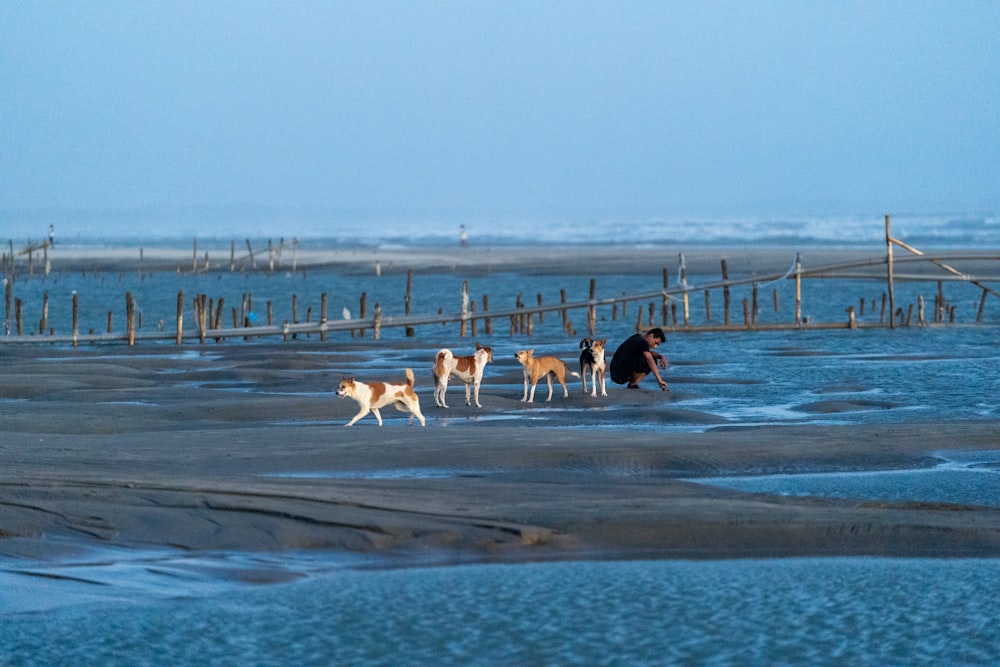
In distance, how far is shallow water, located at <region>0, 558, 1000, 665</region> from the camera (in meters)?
6.66

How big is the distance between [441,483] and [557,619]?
3.71 metres

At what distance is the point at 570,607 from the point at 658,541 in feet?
5.43

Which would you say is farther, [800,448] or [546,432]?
[546,432]

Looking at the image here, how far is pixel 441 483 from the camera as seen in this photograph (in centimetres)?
1087

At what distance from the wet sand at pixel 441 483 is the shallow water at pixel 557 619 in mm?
527

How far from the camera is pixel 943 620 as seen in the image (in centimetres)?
726

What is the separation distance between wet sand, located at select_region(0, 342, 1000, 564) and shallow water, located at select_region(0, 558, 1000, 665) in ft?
1.73

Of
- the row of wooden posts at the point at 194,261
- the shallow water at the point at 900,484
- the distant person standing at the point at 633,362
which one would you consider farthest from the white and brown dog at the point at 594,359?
the row of wooden posts at the point at 194,261

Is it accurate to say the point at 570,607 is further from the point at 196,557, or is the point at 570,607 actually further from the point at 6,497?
the point at 6,497

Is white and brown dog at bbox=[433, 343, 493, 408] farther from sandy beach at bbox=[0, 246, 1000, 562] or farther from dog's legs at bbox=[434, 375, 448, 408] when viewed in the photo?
sandy beach at bbox=[0, 246, 1000, 562]

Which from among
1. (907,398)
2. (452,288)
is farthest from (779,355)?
(452,288)

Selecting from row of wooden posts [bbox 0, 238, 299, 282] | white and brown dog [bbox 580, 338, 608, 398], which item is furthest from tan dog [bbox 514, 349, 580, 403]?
row of wooden posts [bbox 0, 238, 299, 282]

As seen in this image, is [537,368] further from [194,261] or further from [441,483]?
[194,261]

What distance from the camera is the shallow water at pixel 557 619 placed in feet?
21.9
